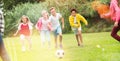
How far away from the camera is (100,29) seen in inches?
1041

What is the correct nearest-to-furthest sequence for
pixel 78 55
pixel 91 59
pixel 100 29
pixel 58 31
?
pixel 91 59 < pixel 78 55 < pixel 58 31 < pixel 100 29

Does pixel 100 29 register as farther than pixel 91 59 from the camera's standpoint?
Yes

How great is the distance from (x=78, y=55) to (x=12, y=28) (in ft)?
53.9

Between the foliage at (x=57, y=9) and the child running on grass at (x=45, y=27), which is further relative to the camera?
the foliage at (x=57, y=9)

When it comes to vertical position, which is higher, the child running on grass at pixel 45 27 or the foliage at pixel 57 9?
the child running on grass at pixel 45 27

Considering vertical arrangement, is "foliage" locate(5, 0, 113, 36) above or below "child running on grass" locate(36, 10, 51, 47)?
below

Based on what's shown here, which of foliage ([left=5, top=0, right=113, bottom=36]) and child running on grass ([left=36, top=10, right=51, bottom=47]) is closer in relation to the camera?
child running on grass ([left=36, top=10, right=51, bottom=47])

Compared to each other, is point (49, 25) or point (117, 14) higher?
point (117, 14)

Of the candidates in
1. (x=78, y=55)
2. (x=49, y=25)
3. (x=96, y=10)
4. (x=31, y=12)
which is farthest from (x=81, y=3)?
(x=78, y=55)

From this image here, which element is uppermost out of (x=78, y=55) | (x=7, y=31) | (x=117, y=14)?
(x=117, y=14)

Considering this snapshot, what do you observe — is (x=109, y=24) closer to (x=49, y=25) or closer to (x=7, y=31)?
(x=7, y=31)

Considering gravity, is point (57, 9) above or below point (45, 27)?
below

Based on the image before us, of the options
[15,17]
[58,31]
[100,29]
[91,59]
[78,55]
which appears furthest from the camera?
[15,17]

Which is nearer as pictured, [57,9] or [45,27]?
[45,27]
